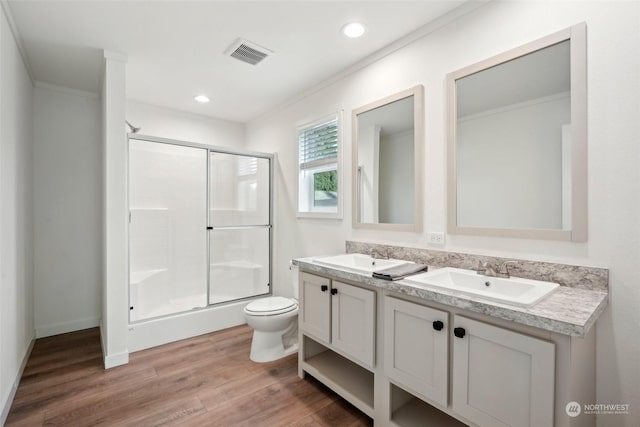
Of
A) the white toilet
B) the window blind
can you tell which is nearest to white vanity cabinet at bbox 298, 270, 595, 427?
the white toilet

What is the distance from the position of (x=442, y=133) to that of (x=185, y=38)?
198 centimetres

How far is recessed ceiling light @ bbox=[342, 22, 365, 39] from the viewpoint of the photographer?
2092 millimetres

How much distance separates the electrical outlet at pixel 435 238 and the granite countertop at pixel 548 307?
0.57 meters

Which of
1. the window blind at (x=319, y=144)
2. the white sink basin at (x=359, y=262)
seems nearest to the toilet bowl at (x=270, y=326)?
the white sink basin at (x=359, y=262)

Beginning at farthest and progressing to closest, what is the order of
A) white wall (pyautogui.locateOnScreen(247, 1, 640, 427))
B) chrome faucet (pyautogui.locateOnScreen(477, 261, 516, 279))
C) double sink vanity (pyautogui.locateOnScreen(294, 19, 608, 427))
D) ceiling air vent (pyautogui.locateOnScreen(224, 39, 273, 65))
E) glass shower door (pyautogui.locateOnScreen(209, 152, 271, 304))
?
glass shower door (pyautogui.locateOnScreen(209, 152, 271, 304))
ceiling air vent (pyautogui.locateOnScreen(224, 39, 273, 65))
chrome faucet (pyautogui.locateOnScreen(477, 261, 516, 279))
white wall (pyautogui.locateOnScreen(247, 1, 640, 427))
double sink vanity (pyautogui.locateOnScreen(294, 19, 608, 427))

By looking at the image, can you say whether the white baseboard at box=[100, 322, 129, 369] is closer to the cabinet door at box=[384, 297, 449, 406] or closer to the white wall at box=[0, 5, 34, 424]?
the white wall at box=[0, 5, 34, 424]

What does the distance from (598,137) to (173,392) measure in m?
2.89

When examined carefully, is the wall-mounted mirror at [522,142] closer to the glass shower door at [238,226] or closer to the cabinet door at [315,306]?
the cabinet door at [315,306]

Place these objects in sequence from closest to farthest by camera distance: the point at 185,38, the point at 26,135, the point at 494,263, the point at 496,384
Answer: the point at 496,384 < the point at 494,263 < the point at 185,38 < the point at 26,135

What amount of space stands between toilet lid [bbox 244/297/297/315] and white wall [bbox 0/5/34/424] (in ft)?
5.05

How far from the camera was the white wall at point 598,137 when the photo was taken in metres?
1.33

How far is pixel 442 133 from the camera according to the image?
6.58 feet

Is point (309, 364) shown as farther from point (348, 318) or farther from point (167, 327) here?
point (167, 327)

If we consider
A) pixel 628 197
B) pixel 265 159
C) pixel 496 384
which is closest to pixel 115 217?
pixel 265 159
